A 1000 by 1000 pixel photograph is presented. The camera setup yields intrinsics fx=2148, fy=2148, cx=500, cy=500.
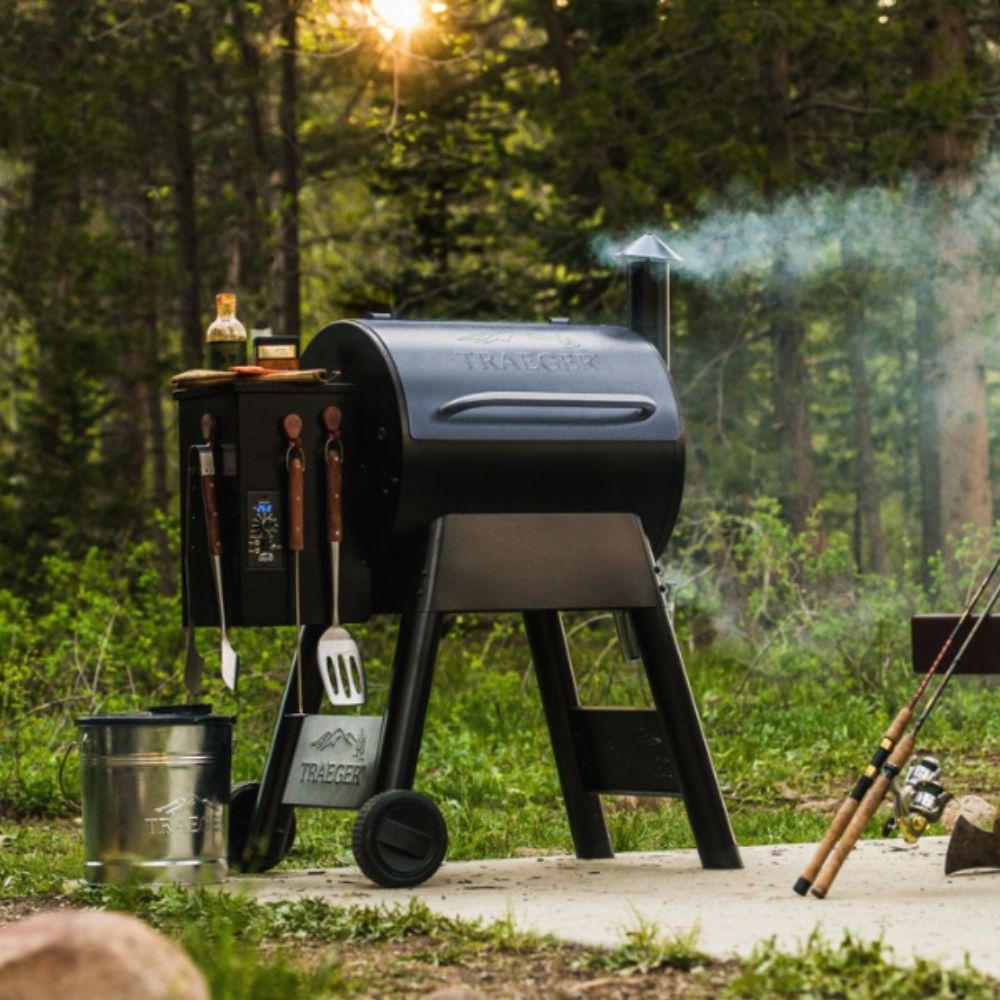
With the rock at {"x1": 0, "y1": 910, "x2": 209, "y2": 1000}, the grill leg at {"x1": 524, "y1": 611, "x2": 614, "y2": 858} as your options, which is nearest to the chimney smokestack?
the grill leg at {"x1": 524, "y1": 611, "x2": 614, "y2": 858}

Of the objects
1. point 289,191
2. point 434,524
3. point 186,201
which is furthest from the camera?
point 186,201

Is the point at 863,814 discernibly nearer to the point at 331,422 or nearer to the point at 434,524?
the point at 434,524

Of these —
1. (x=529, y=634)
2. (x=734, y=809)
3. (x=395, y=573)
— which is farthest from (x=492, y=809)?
(x=395, y=573)

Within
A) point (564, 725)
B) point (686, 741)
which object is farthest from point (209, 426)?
point (686, 741)

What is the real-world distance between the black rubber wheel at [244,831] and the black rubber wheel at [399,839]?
2.07 feet

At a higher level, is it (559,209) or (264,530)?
(264,530)

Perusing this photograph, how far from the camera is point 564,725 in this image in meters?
6.62

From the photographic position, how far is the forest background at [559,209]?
15266mm

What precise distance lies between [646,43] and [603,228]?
139cm

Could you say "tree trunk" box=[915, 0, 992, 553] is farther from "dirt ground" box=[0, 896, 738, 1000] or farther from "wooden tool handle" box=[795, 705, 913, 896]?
"dirt ground" box=[0, 896, 738, 1000]

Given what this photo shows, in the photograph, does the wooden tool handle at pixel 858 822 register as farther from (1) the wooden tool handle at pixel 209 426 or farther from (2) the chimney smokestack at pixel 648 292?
(1) the wooden tool handle at pixel 209 426

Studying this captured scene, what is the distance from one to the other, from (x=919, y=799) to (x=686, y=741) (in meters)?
0.83

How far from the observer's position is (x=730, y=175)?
15.4m

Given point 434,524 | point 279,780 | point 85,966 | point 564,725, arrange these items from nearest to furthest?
point 85,966
point 434,524
point 279,780
point 564,725
